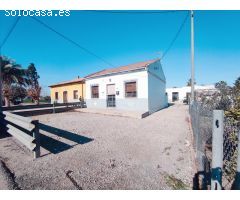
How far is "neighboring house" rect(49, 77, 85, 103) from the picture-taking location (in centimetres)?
2062

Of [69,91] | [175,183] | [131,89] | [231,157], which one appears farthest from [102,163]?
[69,91]

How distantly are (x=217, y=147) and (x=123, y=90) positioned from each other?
12176mm

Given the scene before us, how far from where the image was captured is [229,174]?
3148mm

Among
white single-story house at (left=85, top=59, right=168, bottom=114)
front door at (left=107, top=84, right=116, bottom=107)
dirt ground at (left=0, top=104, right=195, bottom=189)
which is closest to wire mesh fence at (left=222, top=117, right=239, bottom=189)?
dirt ground at (left=0, top=104, right=195, bottom=189)

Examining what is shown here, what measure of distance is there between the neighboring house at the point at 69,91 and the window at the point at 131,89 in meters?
7.77

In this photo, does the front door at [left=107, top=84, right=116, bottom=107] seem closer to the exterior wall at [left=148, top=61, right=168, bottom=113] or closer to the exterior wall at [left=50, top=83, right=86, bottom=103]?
the exterior wall at [left=148, top=61, right=168, bottom=113]

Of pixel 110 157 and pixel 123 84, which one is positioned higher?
pixel 123 84

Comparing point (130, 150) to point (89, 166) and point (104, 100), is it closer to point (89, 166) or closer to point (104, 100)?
point (89, 166)

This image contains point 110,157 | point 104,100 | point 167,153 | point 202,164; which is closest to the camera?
point 202,164

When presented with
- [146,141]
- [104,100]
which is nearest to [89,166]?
[146,141]

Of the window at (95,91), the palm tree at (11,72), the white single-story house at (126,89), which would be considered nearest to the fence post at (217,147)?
the white single-story house at (126,89)
